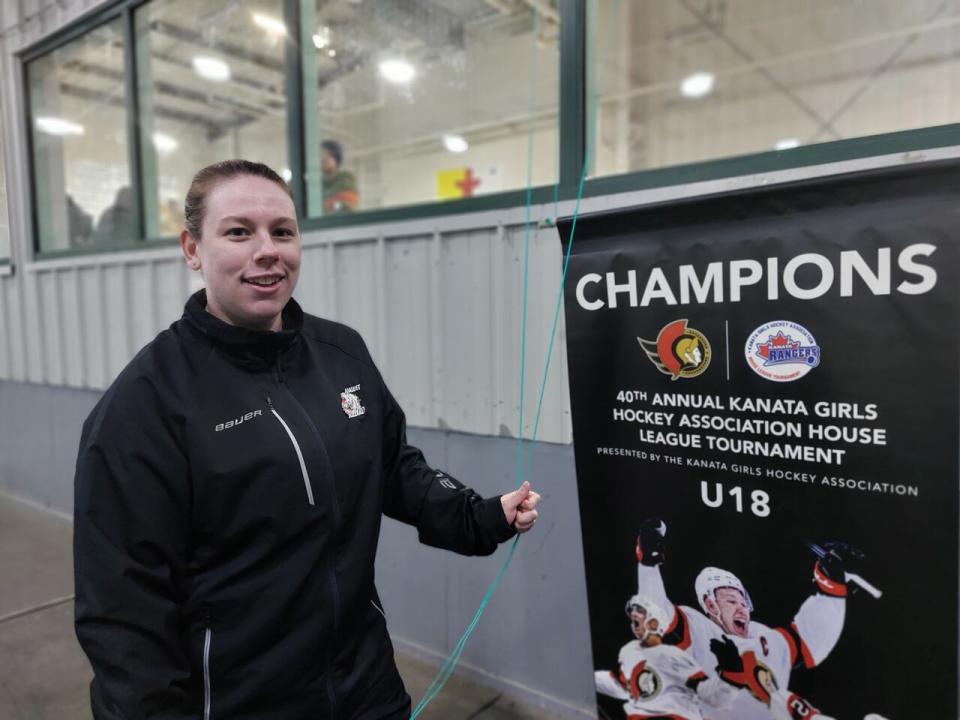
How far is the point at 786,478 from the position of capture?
163cm

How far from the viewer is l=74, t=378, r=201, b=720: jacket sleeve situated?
99 centimetres

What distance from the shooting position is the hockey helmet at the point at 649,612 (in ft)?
6.07

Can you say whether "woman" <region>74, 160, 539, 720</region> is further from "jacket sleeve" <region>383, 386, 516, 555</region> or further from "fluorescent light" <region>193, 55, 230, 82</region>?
"fluorescent light" <region>193, 55, 230, 82</region>

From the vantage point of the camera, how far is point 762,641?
1691 mm

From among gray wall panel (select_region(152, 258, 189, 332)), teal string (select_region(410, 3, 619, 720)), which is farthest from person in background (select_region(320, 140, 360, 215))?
teal string (select_region(410, 3, 619, 720))

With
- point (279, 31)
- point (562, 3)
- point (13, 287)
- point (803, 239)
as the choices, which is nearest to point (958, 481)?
point (803, 239)

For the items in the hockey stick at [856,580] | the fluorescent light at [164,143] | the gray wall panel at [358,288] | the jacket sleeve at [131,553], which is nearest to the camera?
the jacket sleeve at [131,553]

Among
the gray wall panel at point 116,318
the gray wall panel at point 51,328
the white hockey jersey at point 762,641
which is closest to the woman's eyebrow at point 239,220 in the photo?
the white hockey jersey at point 762,641

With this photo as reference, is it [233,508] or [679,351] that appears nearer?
[233,508]

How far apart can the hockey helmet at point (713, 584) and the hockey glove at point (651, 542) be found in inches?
4.9

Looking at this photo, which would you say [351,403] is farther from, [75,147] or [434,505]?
[75,147]

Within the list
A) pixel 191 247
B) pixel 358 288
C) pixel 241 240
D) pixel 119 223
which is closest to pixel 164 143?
pixel 119 223

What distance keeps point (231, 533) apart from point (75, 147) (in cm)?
501

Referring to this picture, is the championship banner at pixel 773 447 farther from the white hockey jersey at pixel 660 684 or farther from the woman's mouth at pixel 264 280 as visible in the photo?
the woman's mouth at pixel 264 280
